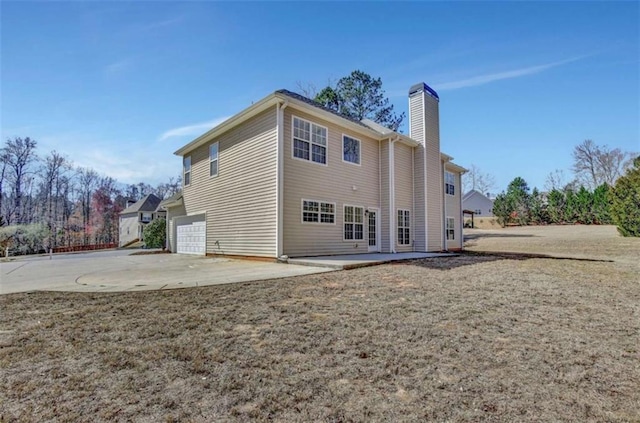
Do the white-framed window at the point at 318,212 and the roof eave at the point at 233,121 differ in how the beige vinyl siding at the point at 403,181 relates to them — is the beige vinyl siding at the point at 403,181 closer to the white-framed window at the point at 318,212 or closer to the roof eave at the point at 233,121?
the white-framed window at the point at 318,212

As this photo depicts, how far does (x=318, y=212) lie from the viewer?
37.1 feet

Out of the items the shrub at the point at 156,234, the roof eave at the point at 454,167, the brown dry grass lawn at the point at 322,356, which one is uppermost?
the roof eave at the point at 454,167

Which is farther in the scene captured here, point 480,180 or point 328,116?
point 480,180

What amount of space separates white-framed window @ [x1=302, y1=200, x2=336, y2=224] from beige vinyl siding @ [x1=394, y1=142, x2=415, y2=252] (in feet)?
11.0

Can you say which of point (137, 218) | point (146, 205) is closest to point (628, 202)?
point (146, 205)

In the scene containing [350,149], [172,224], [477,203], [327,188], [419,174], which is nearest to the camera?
[327,188]

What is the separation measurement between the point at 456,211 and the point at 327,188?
1025 cm

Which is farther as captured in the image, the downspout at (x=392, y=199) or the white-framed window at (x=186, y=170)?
the white-framed window at (x=186, y=170)

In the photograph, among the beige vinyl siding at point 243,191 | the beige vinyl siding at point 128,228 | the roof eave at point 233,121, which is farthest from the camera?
the beige vinyl siding at point 128,228

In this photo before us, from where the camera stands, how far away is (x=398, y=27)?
10.9 meters

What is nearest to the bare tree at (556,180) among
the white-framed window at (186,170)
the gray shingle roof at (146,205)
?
the white-framed window at (186,170)

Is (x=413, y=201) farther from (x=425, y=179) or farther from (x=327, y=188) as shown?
(x=327, y=188)

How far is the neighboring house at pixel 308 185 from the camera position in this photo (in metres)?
10.5

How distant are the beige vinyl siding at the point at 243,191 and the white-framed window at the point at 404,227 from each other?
6296mm
